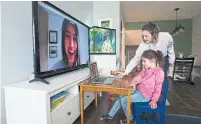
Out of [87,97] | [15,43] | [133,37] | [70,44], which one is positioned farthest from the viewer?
[133,37]

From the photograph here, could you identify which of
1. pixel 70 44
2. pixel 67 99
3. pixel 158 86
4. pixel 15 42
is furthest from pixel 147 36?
pixel 15 42

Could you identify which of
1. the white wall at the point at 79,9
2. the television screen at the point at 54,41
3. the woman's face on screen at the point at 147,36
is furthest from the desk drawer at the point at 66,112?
the white wall at the point at 79,9

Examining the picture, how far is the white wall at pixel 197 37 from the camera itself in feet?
18.5

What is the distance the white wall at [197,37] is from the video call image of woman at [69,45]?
534 cm

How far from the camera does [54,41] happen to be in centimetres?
166

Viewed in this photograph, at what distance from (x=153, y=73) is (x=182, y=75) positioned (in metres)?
4.10

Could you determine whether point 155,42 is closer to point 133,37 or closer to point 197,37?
point 197,37

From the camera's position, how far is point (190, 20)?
6238 millimetres

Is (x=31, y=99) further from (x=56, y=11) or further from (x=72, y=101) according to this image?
(x=56, y=11)

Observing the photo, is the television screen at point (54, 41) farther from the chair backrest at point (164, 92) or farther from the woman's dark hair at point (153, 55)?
the chair backrest at point (164, 92)

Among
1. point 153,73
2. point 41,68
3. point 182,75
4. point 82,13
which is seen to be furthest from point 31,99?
point 182,75

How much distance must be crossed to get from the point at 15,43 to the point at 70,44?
666 mm

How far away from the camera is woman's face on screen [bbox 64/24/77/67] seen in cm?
193

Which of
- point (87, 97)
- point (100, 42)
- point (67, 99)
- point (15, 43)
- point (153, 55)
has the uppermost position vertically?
point (100, 42)
